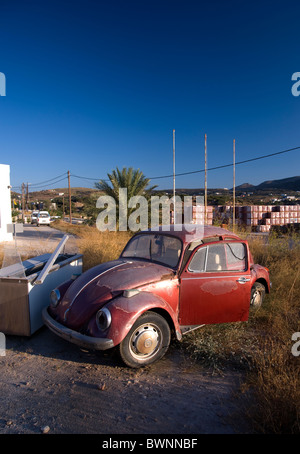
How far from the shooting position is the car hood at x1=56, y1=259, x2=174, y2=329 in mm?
3559

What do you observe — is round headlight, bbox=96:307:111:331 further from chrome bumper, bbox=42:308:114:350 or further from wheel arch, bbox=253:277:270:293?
wheel arch, bbox=253:277:270:293

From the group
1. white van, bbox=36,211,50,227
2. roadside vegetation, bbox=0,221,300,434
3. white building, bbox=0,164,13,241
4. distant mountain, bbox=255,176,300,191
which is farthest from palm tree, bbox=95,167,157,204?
distant mountain, bbox=255,176,300,191

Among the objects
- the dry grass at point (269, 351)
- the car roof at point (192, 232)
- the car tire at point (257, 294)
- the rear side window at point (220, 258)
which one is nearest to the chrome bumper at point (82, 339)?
the dry grass at point (269, 351)

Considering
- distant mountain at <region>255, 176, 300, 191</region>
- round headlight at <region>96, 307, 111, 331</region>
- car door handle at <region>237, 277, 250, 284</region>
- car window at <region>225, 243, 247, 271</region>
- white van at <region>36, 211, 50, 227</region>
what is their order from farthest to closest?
distant mountain at <region>255, 176, 300, 191</region>, white van at <region>36, 211, 50, 227</region>, car window at <region>225, 243, 247, 271</region>, car door handle at <region>237, 277, 250, 284</region>, round headlight at <region>96, 307, 111, 331</region>

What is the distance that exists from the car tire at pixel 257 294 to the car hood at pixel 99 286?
198cm

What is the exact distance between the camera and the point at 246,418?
2.57m

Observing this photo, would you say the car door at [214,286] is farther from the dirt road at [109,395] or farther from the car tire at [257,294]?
the car tire at [257,294]

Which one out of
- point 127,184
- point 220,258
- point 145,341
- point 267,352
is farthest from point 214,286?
point 127,184

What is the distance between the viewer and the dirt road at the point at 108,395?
8.25ft

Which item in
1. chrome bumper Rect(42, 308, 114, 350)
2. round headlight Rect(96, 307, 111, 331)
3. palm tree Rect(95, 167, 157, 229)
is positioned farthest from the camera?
palm tree Rect(95, 167, 157, 229)

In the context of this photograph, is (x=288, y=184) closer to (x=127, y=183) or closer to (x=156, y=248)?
(x=127, y=183)

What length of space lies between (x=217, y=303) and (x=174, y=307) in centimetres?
68

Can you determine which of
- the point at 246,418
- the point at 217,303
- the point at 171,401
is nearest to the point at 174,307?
the point at 217,303

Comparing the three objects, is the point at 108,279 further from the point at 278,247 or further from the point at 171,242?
the point at 278,247
